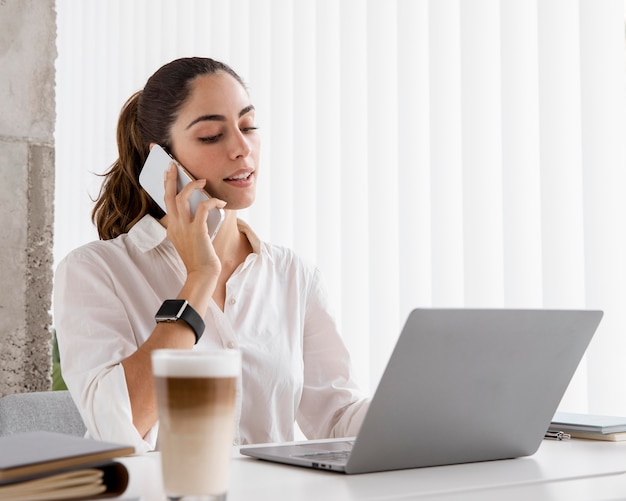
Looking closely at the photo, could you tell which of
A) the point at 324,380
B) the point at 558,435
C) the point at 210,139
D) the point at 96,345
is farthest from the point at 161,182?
the point at 558,435

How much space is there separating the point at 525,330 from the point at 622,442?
47 cm

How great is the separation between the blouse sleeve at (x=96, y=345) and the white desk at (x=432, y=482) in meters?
0.40

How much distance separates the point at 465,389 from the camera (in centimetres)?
107

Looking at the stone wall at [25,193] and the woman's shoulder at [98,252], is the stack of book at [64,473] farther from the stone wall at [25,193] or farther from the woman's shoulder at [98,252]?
the stone wall at [25,193]

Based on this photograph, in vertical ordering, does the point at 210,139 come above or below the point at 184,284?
above

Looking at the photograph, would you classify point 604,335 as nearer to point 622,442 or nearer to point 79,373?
point 622,442

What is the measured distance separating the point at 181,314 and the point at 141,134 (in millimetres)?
686

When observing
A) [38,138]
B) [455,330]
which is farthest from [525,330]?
[38,138]

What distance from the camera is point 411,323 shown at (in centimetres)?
97

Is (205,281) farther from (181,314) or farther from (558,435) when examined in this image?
(558,435)

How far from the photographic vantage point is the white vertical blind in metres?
2.17

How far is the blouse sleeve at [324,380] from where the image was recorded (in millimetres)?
1997

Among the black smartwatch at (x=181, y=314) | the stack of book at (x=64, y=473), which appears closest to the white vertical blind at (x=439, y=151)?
the black smartwatch at (x=181, y=314)

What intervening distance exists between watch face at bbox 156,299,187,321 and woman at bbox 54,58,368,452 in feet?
0.06
